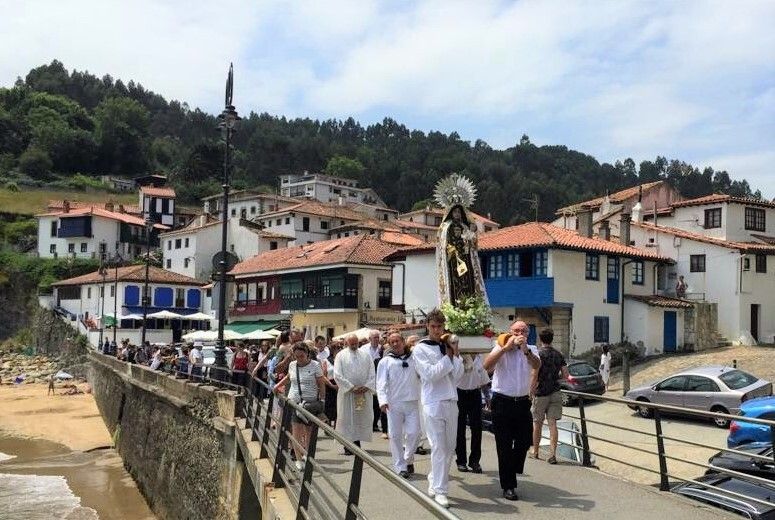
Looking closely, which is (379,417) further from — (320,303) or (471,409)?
(320,303)

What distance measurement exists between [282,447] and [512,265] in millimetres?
25662

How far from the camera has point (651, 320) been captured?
32.9m

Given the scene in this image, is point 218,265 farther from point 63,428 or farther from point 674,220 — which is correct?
point 674,220

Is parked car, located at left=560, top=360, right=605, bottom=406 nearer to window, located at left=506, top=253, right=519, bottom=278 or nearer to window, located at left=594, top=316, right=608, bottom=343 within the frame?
window, located at left=594, top=316, right=608, bottom=343

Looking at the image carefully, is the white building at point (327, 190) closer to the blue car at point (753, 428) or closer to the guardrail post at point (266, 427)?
the blue car at point (753, 428)

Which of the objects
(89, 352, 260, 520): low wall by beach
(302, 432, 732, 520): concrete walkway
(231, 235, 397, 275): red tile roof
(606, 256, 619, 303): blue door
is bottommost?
(89, 352, 260, 520): low wall by beach

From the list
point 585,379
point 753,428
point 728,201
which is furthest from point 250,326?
point 753,428

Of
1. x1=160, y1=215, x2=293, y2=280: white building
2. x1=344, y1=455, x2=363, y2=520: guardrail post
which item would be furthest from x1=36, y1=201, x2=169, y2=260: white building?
x1=344, y1=455, x2=363, y2=520: guardrail post

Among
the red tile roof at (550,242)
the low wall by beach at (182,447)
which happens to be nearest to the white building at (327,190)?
the red tile roof at (550,242)

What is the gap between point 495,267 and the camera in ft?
111

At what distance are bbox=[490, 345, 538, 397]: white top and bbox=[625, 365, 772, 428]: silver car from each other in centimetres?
1166

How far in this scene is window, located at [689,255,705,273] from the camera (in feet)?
115

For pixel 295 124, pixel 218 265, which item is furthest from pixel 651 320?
pixel 295 124

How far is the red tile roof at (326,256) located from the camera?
4219cm
